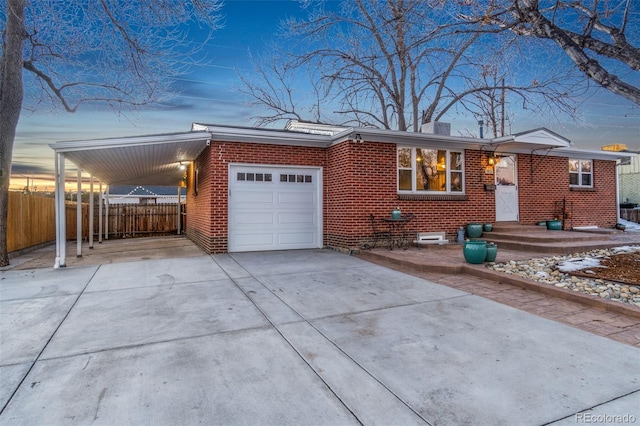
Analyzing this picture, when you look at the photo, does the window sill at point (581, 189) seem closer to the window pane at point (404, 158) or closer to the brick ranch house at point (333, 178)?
the brick ranch house at point (333, 178)

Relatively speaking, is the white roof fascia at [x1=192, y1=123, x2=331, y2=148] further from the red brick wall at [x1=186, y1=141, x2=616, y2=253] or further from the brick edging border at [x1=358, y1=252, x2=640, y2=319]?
the brick edging border at [x1=358, y1=252, x2=640, y2=319]

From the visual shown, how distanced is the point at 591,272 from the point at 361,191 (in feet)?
16.4

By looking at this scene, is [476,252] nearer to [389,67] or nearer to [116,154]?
[116,154]

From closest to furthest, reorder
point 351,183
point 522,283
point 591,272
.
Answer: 1. point 522,283
2. point 591,272
3. point 351,183

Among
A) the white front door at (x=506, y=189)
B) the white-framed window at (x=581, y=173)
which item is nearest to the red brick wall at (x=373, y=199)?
the white front door at (x=506, y=189)

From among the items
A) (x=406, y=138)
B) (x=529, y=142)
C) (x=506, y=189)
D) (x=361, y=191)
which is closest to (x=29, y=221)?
(x=361, y=191)

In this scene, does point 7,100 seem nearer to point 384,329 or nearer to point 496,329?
point 384,329

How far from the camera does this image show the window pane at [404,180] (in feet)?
32.2

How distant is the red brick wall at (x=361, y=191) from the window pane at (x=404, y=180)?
30cm

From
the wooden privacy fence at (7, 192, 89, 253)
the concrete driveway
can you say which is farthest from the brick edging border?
the wooden privacy fence at (7, 192, 89, 253)

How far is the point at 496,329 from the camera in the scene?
3.76 meters

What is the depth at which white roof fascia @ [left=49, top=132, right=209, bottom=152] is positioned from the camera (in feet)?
24.3

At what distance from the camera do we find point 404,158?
986cm

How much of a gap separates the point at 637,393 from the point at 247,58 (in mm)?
15566
